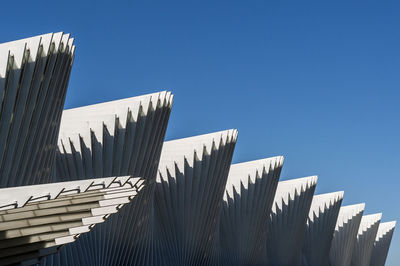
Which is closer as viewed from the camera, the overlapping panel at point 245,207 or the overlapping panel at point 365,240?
the overlapping panel at point 245,207

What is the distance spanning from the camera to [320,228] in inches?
2076

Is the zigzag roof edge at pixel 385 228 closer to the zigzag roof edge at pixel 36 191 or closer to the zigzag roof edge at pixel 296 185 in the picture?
the zigzag roof edge at pixel 296 185

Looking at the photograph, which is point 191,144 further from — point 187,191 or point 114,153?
point 114,153

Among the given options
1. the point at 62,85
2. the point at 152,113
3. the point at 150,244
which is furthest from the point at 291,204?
the point at 62,85

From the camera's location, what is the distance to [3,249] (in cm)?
1479

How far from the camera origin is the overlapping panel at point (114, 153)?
25625 millimetres

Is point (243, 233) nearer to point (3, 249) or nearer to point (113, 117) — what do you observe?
point (113, 117)

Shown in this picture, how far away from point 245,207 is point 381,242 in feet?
128

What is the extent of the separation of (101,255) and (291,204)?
76.3ft

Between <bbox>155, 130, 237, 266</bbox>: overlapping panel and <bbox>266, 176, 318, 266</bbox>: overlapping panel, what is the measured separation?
44.0 feet

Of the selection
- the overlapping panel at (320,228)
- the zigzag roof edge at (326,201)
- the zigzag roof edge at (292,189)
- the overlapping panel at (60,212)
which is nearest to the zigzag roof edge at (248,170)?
the zigzag roof edge at (292,189)

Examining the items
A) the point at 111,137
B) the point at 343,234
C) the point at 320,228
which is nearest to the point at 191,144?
the point at 111,137

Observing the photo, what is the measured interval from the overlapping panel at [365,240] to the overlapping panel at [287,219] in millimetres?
20086

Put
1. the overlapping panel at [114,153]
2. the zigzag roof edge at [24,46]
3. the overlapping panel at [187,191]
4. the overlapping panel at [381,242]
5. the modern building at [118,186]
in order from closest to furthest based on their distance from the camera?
the modern building at [118,186], the zigzag roof edge at [24,46], the overlapping panel at [114,153], the overlapping panel at [187,191], the overlapping panel at [381,242]
